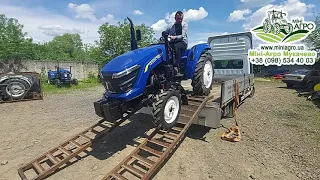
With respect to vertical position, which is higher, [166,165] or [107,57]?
[107,57]

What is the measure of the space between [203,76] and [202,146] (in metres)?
1.53

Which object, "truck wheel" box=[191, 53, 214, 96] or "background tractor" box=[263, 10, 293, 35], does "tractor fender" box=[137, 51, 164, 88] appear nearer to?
"truck wheel" box=[191, 53, 214, 96]

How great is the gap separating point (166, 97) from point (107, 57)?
70.1ft

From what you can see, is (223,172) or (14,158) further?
(14,158)

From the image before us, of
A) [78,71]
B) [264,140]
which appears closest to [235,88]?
[264,140]

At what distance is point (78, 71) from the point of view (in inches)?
796

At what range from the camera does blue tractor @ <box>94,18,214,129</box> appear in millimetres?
3498

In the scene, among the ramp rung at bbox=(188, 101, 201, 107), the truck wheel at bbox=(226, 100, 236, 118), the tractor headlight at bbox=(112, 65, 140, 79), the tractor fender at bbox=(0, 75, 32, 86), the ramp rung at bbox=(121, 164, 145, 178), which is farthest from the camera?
the tractor fender at bbox=(0, 75, 32, 86)

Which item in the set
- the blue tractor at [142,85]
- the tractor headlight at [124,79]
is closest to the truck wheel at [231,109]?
the blue tractor at [142,85]

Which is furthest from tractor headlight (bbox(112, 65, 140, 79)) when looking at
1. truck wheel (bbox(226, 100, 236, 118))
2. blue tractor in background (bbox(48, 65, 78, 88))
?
blue tractor in background (bbox(48, 65, 78, 88))

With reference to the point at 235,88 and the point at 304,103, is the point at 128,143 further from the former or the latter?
the point at 304,103

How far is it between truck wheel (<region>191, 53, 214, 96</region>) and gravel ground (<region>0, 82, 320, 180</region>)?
109 centimetres

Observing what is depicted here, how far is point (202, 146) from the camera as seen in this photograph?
4.58 meters

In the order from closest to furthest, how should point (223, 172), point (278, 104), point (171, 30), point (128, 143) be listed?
point (223, 172), point (171, 30), point (128, 143), point (278, 104)
